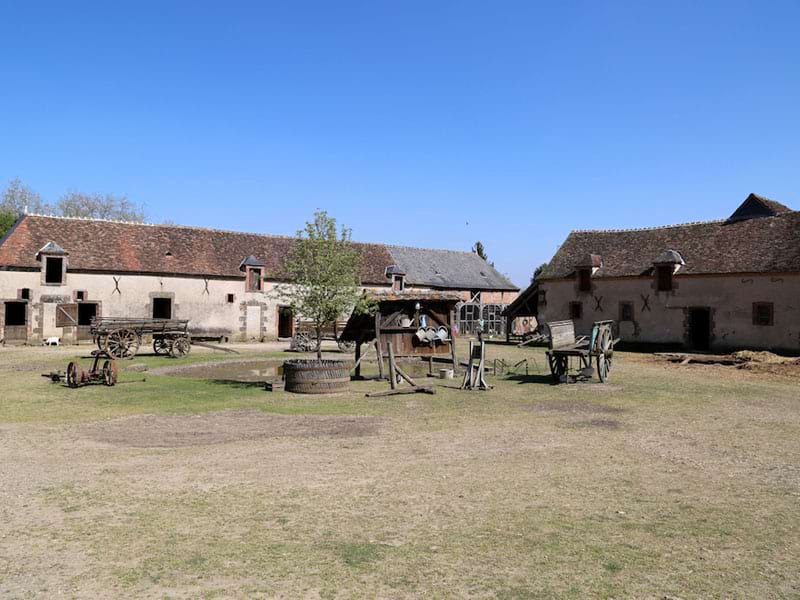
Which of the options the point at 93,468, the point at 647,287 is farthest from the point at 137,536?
the point at 647,287

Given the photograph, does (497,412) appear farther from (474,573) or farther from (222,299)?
(222,299)

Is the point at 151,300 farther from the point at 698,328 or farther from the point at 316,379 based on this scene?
the point at 698,328

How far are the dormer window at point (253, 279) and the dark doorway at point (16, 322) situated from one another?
10.9m

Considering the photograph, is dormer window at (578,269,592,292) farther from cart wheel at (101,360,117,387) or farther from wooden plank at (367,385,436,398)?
cart wheel at (101,360,117,387)

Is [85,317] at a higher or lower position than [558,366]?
higher

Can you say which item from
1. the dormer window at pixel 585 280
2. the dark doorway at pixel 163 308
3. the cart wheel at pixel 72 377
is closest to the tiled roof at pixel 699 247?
the dormer window at pixel 585 280

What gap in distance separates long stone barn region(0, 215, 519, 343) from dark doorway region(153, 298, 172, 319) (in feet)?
0.17

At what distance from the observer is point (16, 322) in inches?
1184

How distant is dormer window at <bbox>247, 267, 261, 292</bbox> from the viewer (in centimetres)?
3453

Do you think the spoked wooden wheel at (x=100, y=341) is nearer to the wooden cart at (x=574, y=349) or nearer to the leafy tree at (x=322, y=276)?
the leafy tree at (x=322, y=276)

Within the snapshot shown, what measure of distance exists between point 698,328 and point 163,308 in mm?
26922

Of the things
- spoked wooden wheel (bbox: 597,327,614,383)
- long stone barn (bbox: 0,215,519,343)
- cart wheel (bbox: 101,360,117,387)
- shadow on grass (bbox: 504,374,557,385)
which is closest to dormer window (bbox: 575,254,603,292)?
long stone barn (bbox: 0,215,519,343)

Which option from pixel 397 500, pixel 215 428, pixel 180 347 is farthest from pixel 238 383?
pixel 397 500

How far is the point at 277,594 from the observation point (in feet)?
14.7
